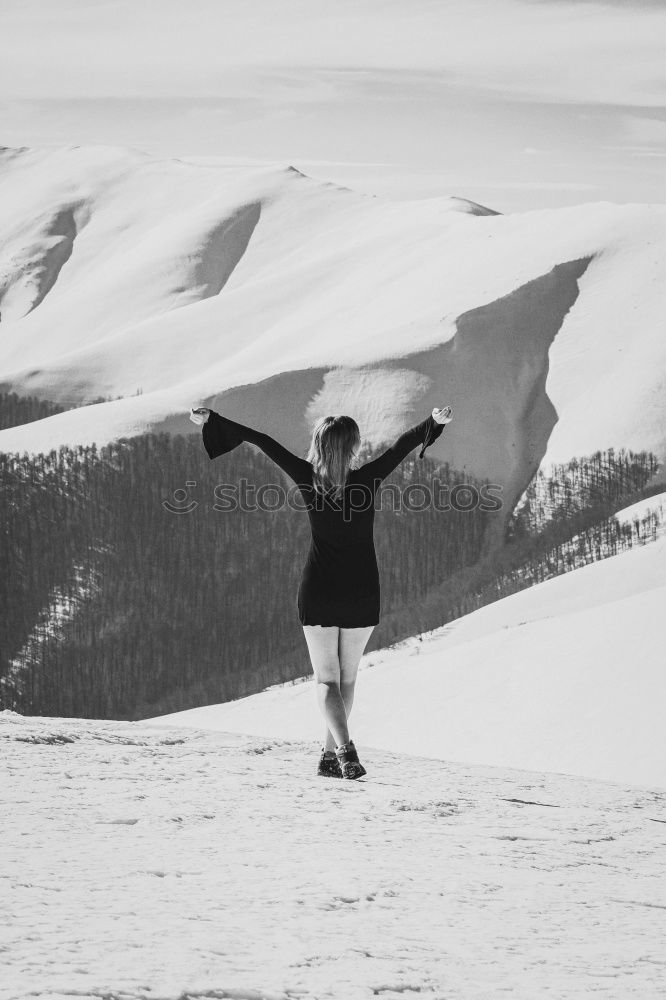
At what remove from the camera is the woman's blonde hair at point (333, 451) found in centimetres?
539

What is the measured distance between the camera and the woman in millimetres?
5445

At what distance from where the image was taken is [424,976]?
2.80m

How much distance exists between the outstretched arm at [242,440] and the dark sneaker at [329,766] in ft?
4.65

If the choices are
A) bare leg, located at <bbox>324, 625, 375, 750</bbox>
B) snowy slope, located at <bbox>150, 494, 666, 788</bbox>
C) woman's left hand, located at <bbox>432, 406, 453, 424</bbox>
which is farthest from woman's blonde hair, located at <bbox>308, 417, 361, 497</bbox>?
snowy slope, located at <bbox>150, 494, 666, 788</bbox>

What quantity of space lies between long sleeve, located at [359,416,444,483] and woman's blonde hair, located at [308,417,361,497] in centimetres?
11

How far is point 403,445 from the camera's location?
5688 millimetres

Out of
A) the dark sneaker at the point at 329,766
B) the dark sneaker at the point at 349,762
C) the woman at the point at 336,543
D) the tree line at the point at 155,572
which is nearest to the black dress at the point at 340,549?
the woman at the point at 336,543

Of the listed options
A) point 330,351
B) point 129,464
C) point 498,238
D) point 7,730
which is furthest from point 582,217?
point 7,730

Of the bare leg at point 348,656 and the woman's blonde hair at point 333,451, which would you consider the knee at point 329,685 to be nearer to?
the bare leg at point 348,656

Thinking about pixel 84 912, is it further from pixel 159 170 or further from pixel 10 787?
pixel 159 170

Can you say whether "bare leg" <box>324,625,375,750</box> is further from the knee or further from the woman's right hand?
the woman's right hand


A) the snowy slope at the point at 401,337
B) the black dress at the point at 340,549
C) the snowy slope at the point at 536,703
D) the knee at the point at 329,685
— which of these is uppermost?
the snowy slope at the point at 401,337

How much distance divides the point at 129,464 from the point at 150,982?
43763 millimetres

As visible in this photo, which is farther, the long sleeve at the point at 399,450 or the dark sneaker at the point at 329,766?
the dark sneaker at the point at 329,766
